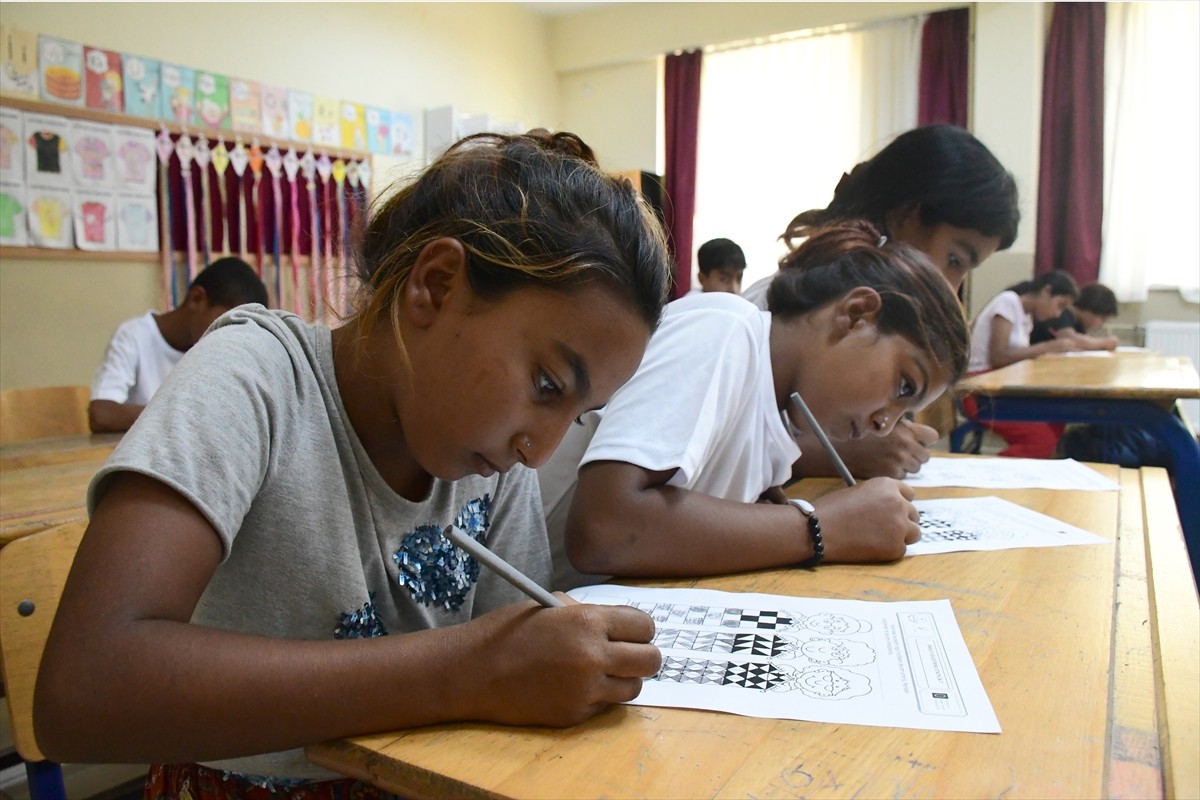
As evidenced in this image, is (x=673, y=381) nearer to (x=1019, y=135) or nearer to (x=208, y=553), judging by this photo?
(x=208, y=553)

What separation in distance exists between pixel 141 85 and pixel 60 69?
0.98 ft

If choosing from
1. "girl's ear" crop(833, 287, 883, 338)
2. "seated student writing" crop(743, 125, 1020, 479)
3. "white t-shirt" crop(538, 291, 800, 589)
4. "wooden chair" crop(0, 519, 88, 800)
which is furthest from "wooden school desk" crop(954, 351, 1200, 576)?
"wooden chair" crop(0, 519, 88, 800)

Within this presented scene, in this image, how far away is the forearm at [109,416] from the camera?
2.49 m

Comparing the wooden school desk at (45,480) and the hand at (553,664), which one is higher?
the hand at (553,664)

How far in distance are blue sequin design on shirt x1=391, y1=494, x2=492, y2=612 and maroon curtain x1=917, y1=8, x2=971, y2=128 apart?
15.2 ft

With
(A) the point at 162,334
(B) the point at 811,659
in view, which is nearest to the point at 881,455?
(B) the point at 811,659

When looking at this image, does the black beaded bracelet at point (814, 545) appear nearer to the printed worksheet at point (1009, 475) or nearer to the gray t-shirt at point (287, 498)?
the gray t-shirt at point (287, 498)

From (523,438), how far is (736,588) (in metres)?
0.30

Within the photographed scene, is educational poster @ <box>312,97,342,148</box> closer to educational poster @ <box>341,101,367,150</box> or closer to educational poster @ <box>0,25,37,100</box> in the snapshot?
educational poster @ <box>341,101,367,150</box>

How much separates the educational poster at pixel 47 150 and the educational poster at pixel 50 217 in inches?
1.3

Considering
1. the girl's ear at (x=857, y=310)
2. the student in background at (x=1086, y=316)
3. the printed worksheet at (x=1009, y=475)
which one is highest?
the student in background at (x=1086, y=316)

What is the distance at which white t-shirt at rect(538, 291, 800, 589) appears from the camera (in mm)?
936

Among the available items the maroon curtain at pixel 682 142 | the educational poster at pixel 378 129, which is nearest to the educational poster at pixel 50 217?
the educational poster at pixel 378 129

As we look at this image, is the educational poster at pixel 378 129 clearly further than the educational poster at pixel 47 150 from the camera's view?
Yes
